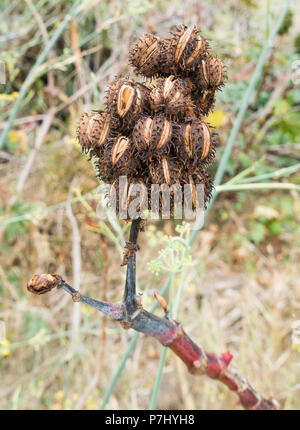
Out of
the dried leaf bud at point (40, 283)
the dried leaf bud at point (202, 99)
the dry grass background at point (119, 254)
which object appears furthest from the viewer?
the dry grass background at point (119, 254)

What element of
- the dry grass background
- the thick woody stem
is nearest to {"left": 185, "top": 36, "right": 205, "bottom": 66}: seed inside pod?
the thick woody stem

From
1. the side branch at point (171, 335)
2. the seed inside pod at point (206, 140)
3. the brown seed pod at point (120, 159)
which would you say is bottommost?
the side branch at point (171, 335)

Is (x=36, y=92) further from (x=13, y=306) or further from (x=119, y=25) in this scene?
(x=13, y=306)

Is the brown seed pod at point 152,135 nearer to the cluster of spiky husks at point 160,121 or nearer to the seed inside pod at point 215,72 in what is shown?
the cluster of spiky husks at point 160,121

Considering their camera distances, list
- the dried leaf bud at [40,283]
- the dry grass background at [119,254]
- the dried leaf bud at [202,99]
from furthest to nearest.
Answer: the dry grass background at [119,254], the dried leaf bud at [202,99], the dried leaf bud at [40,283]

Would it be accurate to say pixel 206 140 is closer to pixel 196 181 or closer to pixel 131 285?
pixel 196 181

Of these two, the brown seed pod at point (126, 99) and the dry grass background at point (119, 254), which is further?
the dry grass background at point (119, 254)

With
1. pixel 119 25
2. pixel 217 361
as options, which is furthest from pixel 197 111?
pixel 119 25

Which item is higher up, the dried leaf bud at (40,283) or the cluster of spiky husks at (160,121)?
the cluster of spiky husks at (160,121)

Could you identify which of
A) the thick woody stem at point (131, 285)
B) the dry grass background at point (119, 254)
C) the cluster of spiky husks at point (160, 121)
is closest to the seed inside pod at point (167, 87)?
the cluster of spiky husks at point (160, 121)
